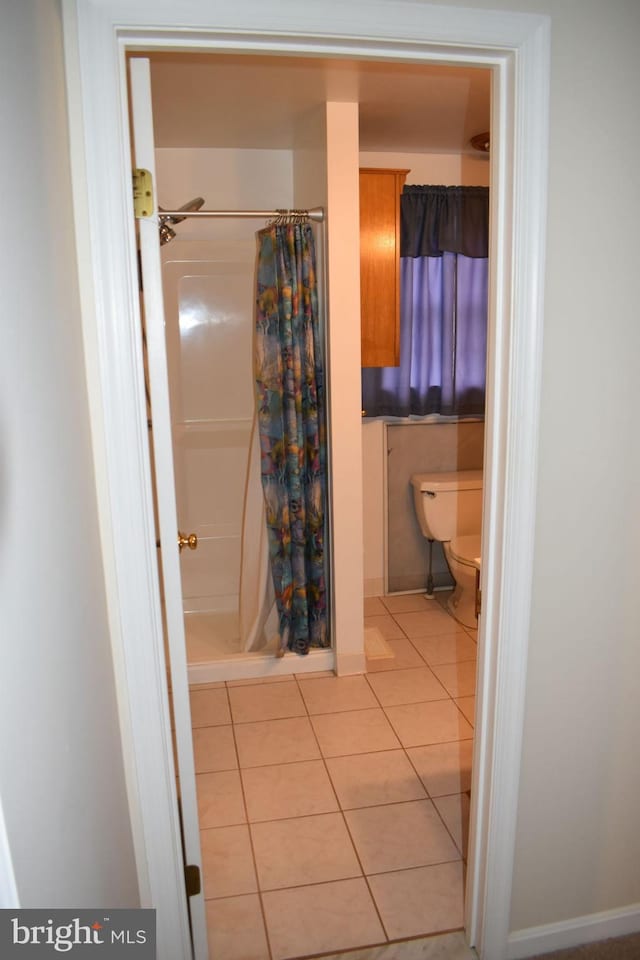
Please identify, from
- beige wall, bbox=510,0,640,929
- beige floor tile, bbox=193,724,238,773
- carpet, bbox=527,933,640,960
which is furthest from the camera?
beige floor tile, bbox=193,724,238,773

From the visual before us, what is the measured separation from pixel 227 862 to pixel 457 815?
759mm

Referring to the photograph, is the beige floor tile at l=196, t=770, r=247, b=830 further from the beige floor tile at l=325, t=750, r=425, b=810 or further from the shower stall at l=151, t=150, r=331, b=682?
the shower stall at l=151, t=150, r=331, b=682

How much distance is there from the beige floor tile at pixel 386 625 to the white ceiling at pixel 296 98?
2.45m

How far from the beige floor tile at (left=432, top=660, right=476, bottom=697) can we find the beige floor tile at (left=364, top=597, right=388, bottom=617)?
2.07ft

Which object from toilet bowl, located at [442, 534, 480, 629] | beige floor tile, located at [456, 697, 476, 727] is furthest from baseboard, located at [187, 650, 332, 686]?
toilet bowl, located at [442, 534, 480, 629]

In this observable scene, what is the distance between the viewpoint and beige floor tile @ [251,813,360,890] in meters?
2.00

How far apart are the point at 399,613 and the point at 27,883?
3.13 metres

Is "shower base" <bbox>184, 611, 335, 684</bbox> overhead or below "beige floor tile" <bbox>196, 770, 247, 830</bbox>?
overhead

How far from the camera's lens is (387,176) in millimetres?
3246

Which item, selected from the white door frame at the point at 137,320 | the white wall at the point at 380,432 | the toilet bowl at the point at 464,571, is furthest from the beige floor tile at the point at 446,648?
the white door frame at the point at 137,320

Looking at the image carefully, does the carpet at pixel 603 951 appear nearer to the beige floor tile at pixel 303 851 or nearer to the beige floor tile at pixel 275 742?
the beige floor tile at pixel 303 851

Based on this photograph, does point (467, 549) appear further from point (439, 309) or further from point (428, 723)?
point (439, 309)

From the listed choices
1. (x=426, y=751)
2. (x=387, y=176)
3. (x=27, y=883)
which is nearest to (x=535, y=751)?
(x=426, y=751)

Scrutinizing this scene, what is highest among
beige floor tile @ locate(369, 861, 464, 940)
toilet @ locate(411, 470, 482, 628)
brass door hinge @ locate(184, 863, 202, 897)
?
toilet @ locate(411, 470, 482, 628)
